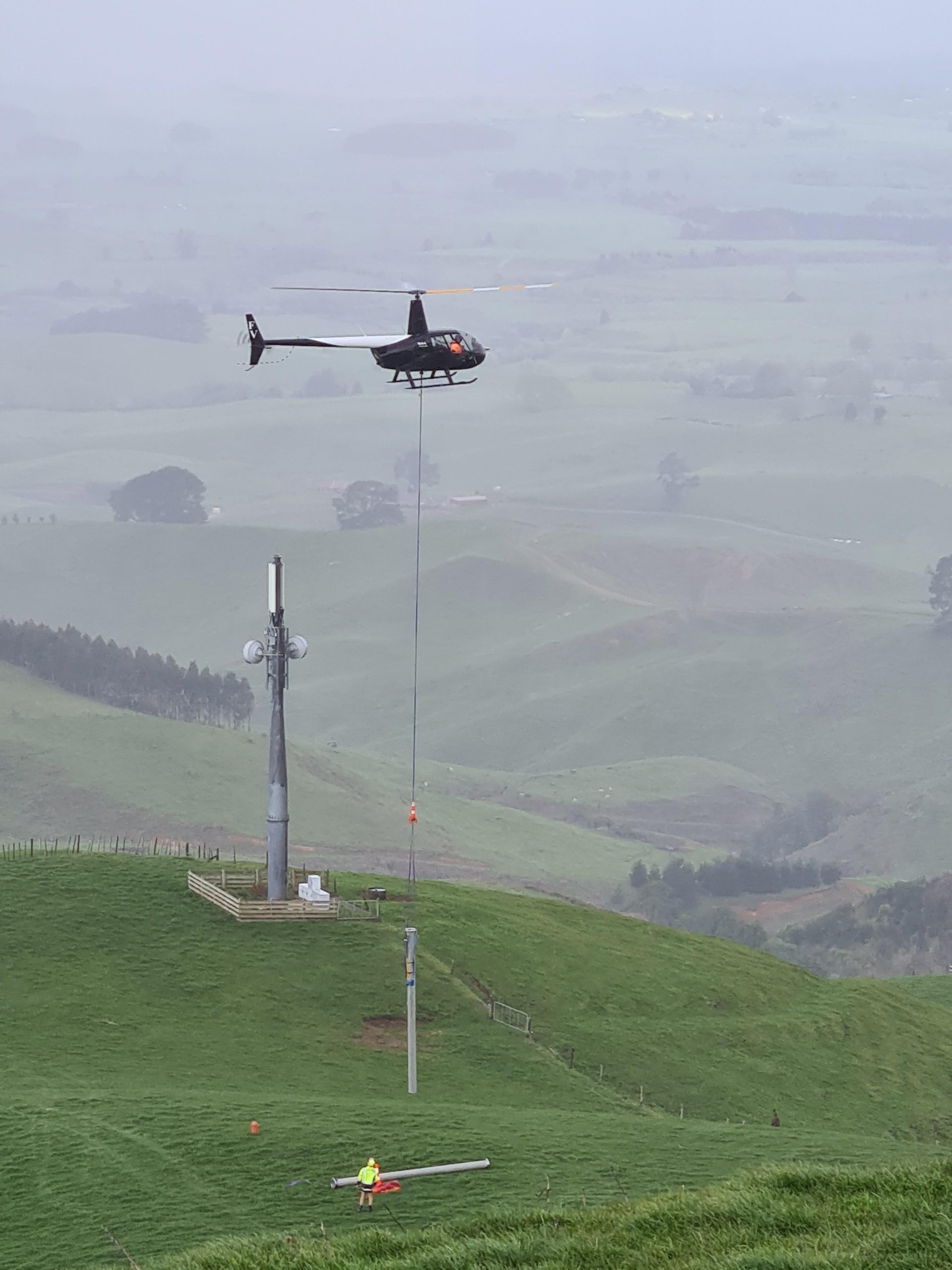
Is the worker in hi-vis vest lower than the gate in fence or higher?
higher

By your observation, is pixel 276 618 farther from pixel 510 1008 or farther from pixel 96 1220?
pixel 96 1220

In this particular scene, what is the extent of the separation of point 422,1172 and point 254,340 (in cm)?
3613

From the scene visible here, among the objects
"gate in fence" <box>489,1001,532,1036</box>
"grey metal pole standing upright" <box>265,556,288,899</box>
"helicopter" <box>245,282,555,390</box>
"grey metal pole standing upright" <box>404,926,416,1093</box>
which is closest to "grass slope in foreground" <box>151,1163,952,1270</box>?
"grey metal pole standing upright" <box>404,926,416,1093</box>

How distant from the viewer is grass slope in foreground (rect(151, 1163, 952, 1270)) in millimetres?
20906

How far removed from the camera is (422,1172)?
38.1m

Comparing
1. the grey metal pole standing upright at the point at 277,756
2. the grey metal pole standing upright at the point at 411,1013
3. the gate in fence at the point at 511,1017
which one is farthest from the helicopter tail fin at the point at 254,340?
the gate in fence at the point at 511,1017

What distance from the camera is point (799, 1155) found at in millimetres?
47062

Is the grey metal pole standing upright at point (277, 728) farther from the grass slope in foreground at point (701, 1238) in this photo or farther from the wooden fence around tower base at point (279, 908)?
the grass slope in foreground at point (701, 1238)

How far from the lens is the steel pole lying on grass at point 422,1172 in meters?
38.1

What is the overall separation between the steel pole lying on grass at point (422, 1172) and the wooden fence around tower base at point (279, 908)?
31498mm

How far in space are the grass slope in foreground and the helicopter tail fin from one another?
41.9 meters

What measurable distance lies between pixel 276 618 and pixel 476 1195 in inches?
1467

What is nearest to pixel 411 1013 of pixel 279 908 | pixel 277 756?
pixel 279 908

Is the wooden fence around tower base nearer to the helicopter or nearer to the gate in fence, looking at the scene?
the gate in fence
